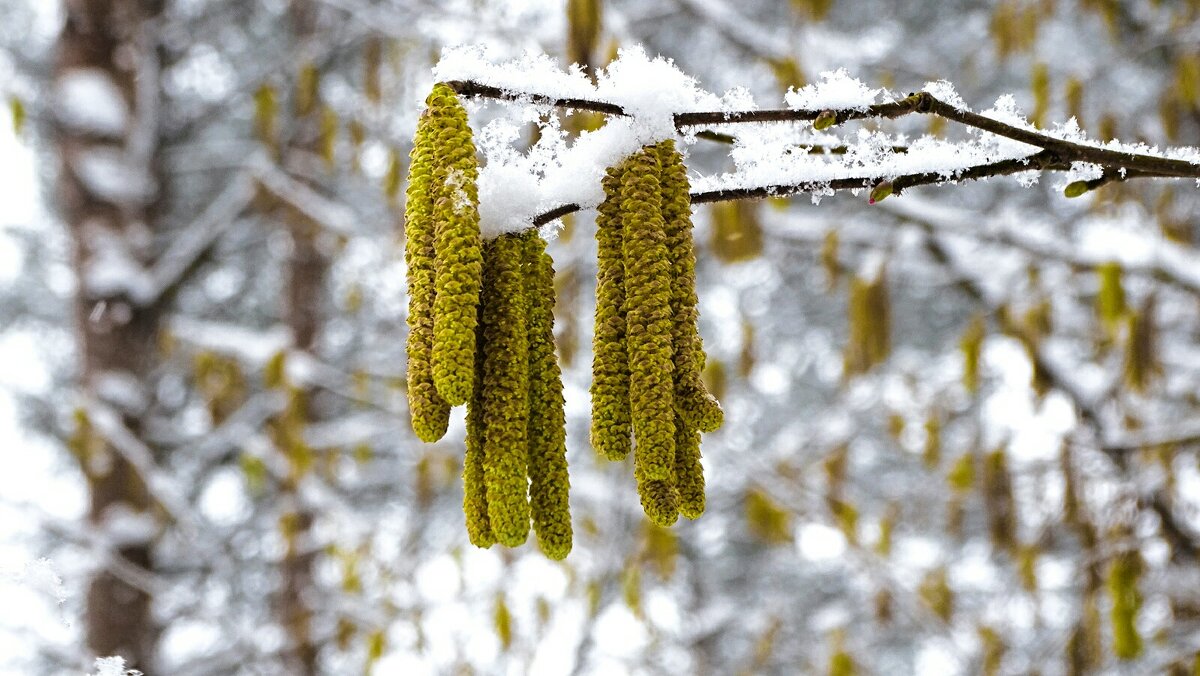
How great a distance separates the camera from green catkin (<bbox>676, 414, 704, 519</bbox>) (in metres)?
1.01

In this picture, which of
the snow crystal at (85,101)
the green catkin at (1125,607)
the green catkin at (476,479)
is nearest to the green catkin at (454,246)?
the green catkin at (476,479)

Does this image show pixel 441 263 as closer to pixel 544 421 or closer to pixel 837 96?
pixel 544 421

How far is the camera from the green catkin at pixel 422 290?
37.0 inches

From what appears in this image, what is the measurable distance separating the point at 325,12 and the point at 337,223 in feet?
7.87

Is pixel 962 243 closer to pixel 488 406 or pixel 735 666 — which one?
pixel 488 406

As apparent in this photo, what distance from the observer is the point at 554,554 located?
105 centimetres

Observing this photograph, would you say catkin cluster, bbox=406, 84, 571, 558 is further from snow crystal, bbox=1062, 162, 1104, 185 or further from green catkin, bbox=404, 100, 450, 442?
snow crystal, bbox=1062, 162, 1104, 185

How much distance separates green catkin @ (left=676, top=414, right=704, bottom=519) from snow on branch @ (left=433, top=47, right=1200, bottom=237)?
0.28 m

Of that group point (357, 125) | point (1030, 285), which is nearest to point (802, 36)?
point (1030, 285)

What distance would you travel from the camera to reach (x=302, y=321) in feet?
19.7

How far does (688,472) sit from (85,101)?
3.94 metres

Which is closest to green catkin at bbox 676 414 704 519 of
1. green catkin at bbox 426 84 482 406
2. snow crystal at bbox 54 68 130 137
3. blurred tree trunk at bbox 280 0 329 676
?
green catkin at bbox 426 84 482 406

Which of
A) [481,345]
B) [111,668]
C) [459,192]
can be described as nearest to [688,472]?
[481,345]

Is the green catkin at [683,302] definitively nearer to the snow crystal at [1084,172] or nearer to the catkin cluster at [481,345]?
the catkin cluster at [481,345]
